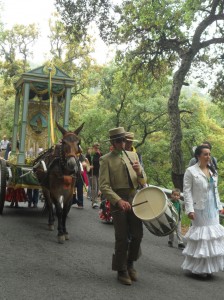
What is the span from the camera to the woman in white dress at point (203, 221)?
6504 millimetres

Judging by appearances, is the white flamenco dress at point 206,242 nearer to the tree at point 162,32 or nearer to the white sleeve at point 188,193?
the white sleeve at point 188,193

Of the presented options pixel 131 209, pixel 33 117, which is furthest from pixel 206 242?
pixel 33 117

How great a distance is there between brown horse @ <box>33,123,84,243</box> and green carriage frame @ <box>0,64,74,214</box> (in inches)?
47.0

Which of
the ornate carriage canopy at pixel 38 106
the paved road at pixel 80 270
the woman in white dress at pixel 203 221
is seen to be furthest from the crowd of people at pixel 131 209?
the ornate carriage canopy at pixel 38 106

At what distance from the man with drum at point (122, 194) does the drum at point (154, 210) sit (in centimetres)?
14

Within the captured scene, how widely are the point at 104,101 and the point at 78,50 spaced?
6.63 meters

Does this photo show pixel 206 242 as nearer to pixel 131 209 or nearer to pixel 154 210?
pixel 154 210

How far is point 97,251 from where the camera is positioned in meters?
7.73

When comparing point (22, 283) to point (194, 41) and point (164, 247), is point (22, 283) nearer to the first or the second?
point (164, 247)

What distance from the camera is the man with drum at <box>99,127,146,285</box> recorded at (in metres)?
5.88

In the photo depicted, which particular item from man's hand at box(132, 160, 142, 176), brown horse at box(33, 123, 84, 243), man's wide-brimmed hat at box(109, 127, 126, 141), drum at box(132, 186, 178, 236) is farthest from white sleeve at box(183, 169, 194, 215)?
brown horse at box(33, 123, 84, 243)

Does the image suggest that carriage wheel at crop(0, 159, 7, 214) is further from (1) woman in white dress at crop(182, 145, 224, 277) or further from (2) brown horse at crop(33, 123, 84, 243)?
A: (1) woman in white dress at crop(182, 145, 224, 277)

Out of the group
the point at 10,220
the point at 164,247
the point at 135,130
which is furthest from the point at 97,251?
the point at 135,130

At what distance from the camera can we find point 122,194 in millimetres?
6113
